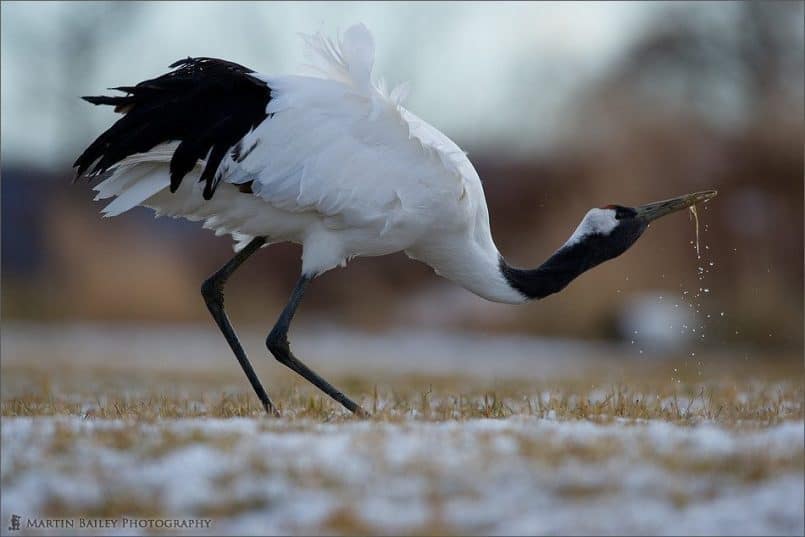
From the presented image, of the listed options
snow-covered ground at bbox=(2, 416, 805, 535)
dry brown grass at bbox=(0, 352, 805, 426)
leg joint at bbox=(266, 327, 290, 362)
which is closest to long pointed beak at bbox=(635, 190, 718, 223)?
dry brown grass at bbox=(0, 352, 805, 426)

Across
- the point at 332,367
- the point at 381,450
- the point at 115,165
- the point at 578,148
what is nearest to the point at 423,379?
the point at 332,367

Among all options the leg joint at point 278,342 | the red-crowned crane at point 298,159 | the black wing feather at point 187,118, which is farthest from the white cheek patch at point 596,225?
the black wing feather at point 187,118

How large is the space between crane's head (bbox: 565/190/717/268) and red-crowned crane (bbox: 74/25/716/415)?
79 cm

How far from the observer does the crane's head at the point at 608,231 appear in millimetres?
7293

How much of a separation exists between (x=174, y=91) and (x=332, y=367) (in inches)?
296

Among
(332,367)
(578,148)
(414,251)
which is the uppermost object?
(578,148)

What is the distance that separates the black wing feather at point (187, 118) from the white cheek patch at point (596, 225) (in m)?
2.07

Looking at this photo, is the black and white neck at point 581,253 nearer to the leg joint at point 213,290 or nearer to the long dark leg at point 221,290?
the long dark leg at point 221,290

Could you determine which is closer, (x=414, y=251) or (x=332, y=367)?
(x=414, y=251)

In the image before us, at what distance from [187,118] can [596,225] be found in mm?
2532

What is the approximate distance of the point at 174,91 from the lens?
6.58 m

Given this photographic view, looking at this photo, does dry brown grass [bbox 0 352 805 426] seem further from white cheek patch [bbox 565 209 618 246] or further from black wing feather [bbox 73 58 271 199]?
black wing feather [bbox 73 58 271 199]

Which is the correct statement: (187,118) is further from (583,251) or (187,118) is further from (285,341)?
(583,251)

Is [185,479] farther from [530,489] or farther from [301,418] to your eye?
[301,418]
